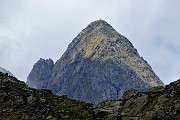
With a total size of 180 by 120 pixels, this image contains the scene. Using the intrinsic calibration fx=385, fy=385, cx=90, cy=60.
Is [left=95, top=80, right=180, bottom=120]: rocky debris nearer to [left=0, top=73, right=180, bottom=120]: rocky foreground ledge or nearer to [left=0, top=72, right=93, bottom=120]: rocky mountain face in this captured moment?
[left=0, top=73, right=180, bottom=120]: rocky foreground ledge

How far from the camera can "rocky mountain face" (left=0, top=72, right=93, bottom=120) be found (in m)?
49.2

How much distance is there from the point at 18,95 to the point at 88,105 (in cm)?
998

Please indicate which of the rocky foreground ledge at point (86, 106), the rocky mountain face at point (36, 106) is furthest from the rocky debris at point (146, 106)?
the rocky mountain face at point (36, 106)

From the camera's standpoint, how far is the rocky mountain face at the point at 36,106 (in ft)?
161

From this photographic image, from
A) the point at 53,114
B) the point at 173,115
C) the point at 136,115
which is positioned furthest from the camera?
the point at 53,114

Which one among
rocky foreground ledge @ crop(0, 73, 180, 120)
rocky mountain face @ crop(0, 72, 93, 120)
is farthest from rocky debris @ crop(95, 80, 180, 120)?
rocky mountain face @ crop(0, 72, 93, 120)

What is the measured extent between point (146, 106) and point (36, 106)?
49.6 feet

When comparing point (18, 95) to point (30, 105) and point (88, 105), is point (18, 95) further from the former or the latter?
point (88, 105)

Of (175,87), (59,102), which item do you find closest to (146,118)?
(175,87)

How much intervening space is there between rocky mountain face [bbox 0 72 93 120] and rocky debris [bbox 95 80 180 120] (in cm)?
276

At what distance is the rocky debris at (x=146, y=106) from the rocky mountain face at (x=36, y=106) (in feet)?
9.06

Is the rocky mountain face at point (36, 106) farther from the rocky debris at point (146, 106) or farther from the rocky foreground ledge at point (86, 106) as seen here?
the rocky debris at point (146, 106)

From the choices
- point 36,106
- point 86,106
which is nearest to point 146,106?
point 86,106

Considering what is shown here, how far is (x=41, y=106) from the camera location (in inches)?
2031
